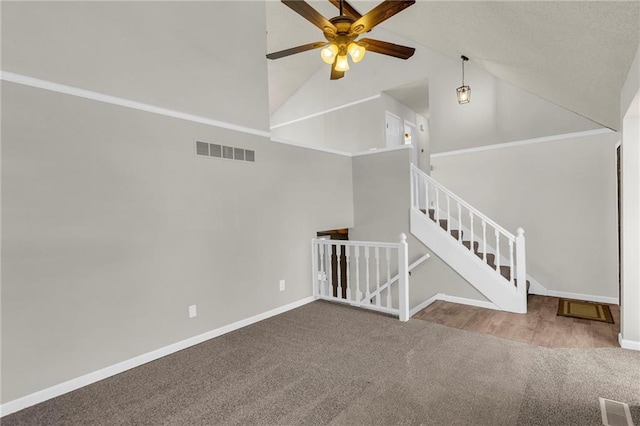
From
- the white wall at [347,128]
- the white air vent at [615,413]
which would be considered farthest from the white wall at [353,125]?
the white air vent at [615,413]

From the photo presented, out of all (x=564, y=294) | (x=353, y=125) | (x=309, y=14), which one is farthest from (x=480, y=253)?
(x=309, y=14)

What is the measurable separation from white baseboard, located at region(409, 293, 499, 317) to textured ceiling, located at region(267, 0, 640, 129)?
8.20 feet

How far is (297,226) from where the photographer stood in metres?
4.34

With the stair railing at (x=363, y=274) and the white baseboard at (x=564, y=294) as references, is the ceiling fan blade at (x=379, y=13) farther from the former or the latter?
the white baseboard at (x=564, y=294)

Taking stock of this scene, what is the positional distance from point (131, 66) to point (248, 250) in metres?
2.16

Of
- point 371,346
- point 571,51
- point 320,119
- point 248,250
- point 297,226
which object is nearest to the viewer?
point 571,51

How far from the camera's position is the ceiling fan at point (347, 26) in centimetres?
272

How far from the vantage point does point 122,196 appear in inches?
105

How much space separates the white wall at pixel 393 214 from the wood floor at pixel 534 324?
377mm

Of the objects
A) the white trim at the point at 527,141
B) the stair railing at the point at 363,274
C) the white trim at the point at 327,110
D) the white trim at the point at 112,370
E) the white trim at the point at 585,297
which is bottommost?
the white trim at the point at 585,297

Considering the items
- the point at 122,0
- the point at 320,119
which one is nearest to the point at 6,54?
Answer: the point at 122,0

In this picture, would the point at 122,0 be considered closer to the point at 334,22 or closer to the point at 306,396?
the point at 334,22

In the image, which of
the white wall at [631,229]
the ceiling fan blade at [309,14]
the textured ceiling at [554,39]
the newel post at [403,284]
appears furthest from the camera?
the newel post at [403,284]

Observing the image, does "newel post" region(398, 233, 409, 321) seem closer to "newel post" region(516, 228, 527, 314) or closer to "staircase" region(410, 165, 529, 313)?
"staircase" region(410, 165, 529, 313)
